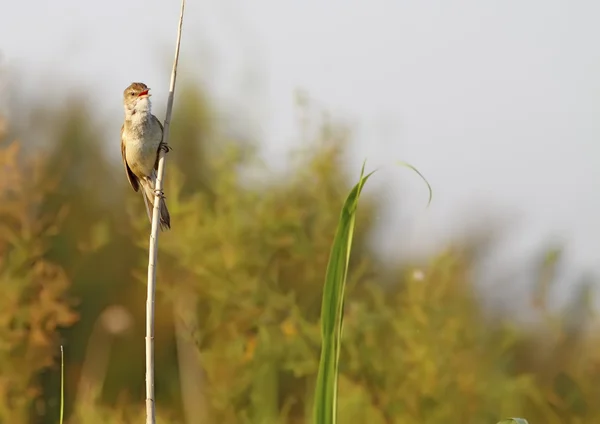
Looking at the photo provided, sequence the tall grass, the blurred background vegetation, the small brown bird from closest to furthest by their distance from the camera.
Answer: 1. the tall grass
2. the small brown bird
3. the blurred background vegetation

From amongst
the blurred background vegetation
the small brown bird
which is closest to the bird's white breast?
the small brown bird

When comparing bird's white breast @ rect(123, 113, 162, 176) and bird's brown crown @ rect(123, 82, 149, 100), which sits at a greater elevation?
bird's brown crown @ rect(123, 82, 149, 100)

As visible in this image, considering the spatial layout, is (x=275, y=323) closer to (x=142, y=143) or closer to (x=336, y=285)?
(x=142, y=143)

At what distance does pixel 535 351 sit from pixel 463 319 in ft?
1.52

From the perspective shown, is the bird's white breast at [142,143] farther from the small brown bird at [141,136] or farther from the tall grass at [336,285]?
the tall grass at [336,285]

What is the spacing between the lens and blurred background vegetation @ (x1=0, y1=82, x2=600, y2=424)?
16.0ft

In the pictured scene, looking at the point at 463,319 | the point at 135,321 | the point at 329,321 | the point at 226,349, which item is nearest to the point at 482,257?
the point at 463,319

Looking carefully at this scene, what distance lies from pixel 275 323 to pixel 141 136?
2395 millimetres

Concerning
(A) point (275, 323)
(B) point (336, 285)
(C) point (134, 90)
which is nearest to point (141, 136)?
(C) point (134, 90)

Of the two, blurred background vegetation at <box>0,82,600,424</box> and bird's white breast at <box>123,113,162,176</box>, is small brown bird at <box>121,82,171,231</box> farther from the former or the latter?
blurred background vegetation at <box>0,82,600,424</box>

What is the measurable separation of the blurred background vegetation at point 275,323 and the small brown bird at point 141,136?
6.00 feet

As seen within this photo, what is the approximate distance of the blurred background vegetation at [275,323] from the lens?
16.0 feet

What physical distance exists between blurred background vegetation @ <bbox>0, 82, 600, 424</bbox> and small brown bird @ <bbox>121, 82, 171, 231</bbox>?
1828 mm

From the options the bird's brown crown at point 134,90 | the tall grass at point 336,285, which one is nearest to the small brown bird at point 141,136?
the bird's brown crown at point 134,90
